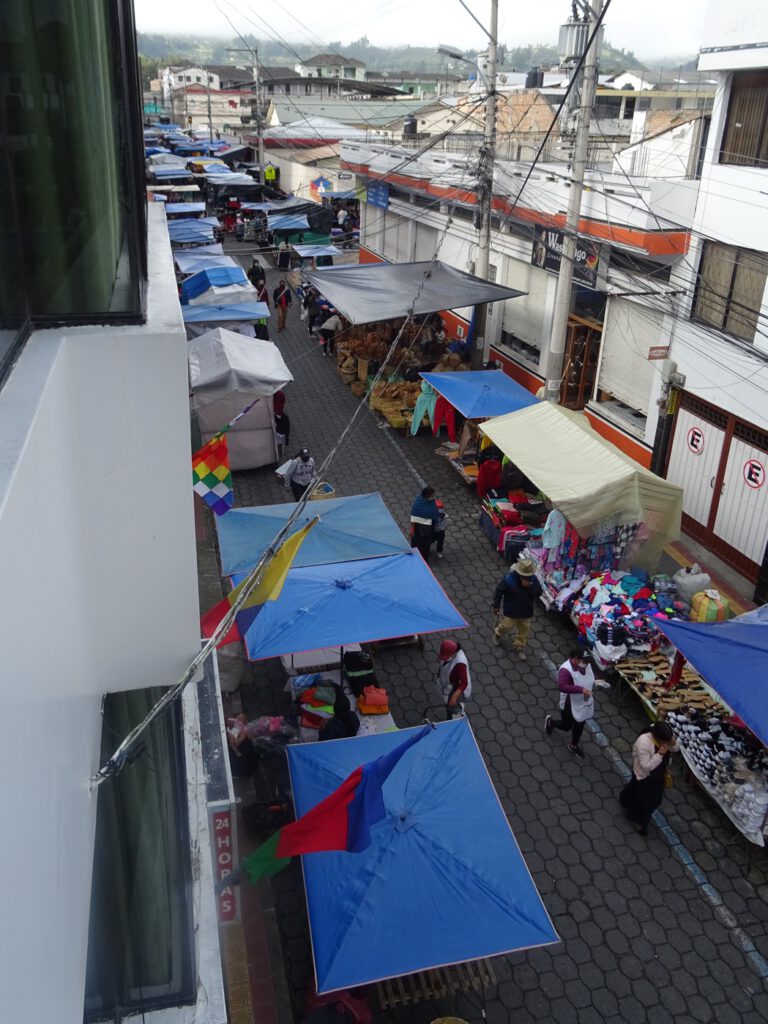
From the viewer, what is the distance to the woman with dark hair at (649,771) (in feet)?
22.8

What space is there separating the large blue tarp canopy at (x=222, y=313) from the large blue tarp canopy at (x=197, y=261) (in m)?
3.13

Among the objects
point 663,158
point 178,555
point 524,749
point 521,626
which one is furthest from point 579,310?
point 178,555

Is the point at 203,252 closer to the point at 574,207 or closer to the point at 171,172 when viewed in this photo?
the point at 574,207

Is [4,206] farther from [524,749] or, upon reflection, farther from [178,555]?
[524,749]

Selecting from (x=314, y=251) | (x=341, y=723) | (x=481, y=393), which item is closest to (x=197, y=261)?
(x=314, y=251)

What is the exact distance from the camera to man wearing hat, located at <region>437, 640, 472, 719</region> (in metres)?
7.98

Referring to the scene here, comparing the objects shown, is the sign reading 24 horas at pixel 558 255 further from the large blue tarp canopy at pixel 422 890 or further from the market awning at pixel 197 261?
the large blue tarp canopy at pixel 422 890

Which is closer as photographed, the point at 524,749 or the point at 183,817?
the point at 183,817

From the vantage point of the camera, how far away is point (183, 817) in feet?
16.6

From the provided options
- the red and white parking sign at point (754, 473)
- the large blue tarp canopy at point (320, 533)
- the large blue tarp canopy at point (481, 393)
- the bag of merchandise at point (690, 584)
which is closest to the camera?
the large blue tarp canopy at point (320, 533)

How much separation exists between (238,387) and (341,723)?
666 centimetres

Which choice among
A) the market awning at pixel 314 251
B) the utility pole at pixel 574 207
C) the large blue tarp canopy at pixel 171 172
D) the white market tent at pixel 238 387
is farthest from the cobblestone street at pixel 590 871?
the large blue tarp canopy at pixel 171 172

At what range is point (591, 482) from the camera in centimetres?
1017

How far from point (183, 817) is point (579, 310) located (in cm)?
1260
